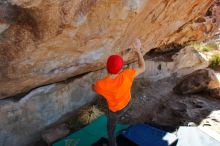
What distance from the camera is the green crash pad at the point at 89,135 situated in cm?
529

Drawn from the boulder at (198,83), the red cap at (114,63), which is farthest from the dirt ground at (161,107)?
the red cap at (114,63)

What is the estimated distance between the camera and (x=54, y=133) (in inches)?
211

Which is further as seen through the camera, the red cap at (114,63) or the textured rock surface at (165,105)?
the textured rock surface at (165,105)

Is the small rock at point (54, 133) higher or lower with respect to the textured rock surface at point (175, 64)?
lower

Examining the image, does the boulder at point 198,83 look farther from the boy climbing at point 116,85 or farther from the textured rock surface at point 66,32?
the boy climbing at point 116,85

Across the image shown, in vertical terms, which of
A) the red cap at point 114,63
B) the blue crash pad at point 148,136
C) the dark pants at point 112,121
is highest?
the red cap at point 114,63

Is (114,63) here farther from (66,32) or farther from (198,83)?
(198,83)

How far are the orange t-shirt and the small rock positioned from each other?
4.41ft

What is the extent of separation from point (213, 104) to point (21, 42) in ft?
13.6

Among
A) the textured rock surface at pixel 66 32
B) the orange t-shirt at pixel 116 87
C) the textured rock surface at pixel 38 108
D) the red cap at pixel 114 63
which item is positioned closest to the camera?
the textured rock surface at pixel 66 32

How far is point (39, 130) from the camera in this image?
5375mm

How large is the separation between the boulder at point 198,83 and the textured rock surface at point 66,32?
1.47 meters

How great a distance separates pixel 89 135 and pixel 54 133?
0.54m

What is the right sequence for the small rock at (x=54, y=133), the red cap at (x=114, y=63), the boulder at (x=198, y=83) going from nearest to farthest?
the red cap at (x=114, y=63)
the small rock at (x=54, y=133)
the boulder at (x=198, y=83)
